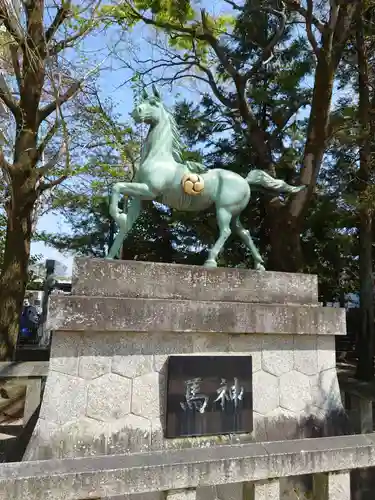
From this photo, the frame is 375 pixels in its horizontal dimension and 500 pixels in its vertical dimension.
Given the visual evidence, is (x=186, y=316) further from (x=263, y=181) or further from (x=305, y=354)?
(x=263, y=181)

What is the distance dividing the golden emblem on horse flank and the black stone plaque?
1.78 meters

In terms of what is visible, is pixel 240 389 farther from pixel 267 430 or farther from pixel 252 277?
pixel 252 277

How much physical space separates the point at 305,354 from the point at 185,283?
1.54m

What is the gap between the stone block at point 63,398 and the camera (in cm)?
356

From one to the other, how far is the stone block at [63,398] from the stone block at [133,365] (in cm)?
32

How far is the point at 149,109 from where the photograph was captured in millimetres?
4730

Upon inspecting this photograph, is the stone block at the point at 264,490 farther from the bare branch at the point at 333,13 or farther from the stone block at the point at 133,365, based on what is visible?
the bare branch at the point at 333,13

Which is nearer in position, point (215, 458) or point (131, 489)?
point (131, 489)

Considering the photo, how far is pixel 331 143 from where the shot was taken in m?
11.2

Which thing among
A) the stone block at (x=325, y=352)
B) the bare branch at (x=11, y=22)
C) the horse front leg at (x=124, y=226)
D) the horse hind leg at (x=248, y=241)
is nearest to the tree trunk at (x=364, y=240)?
the horse hind leg at (x=248, y=241)

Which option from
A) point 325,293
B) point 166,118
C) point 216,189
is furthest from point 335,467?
point 325,293

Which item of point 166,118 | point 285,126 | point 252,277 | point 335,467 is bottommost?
point 335,467

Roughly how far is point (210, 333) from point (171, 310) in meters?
0.48

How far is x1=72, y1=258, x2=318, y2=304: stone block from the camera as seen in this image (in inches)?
158
